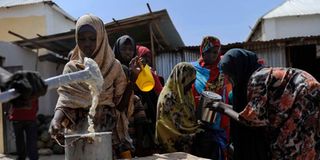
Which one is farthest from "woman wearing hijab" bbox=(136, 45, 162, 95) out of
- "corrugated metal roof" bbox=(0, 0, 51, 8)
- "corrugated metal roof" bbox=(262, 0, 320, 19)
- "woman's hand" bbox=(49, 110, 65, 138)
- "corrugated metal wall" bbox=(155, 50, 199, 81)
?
"corrugated metal roof" bbox=(262, 0, 320, 19)

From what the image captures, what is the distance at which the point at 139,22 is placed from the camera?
8641 millimetres

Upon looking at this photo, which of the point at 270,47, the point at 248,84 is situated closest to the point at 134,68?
the point at 248,84

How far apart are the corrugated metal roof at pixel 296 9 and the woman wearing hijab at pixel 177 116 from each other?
1319cm

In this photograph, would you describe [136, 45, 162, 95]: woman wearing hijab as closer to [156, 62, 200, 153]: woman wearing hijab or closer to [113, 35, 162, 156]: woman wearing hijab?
[113, 35, 162, 156]: woman wearing hijab

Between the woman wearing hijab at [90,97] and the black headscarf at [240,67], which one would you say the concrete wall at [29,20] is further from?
the black headscarf at [240,67]

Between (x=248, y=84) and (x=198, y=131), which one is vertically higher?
(x=248, y=84)

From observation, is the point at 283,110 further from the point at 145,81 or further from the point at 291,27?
the point at 291,27

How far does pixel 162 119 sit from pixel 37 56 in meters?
7.74

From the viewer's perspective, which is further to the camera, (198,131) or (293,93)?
(198,131)

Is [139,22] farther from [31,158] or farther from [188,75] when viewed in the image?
[188,75]

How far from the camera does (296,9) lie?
16750 mm

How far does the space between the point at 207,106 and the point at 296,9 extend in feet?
47.3

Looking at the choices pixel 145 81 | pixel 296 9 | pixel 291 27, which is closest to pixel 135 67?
pixel 145 81

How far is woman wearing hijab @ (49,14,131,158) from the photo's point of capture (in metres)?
2.85
